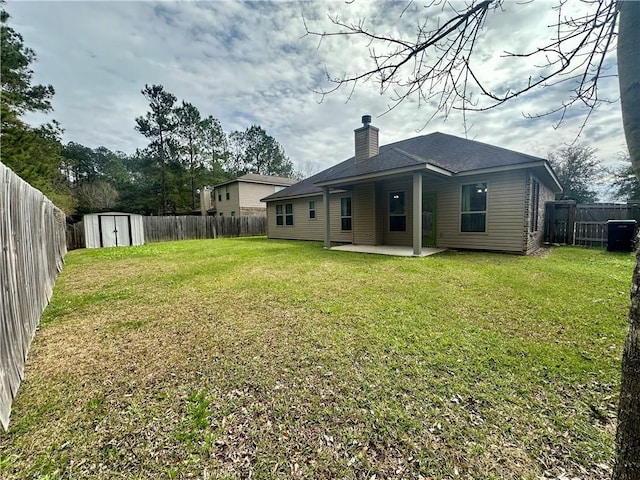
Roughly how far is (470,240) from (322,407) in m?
8.69

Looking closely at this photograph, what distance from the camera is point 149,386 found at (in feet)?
7.47

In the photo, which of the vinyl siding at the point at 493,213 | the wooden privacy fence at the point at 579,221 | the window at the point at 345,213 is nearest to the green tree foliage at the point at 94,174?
the window at the point at 345,213

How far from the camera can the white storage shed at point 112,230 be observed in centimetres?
1332

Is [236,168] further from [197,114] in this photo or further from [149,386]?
[149,386]

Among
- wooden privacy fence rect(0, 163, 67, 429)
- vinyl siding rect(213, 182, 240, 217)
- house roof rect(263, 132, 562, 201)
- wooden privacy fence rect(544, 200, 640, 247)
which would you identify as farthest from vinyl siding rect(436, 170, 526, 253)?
vinyl siding rect(213, 182, 240, 217)

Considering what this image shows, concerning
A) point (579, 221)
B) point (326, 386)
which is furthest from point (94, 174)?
point (579, 221)

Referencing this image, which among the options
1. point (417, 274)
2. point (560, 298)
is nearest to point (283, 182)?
point (417, 274)

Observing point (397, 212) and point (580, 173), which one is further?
point (580, 173)

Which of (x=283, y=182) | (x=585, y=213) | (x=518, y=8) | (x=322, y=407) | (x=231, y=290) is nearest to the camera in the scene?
(x=322, y=407)

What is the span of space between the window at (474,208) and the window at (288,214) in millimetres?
9091

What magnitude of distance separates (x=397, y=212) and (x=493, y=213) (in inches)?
124

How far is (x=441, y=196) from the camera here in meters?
9.48

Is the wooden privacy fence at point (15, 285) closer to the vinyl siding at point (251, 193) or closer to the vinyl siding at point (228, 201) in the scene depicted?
the vinyl siding at point (251, 193)

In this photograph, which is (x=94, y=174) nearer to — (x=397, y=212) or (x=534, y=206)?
(x=397, y=212)
